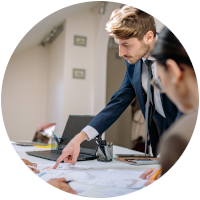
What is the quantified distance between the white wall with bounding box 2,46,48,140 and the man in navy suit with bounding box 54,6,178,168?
275 centimetres

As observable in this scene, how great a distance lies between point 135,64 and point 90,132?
0.38 m

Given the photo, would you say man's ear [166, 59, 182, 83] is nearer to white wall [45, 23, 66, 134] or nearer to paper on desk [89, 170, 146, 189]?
paper on desk [89, 170, 146, 189]

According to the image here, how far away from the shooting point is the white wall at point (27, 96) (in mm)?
3373

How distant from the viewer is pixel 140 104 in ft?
3.17

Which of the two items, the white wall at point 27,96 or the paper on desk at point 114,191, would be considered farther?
the white wall at point 27,96

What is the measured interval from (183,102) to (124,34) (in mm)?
368

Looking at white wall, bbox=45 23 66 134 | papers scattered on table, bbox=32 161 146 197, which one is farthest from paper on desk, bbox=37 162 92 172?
white wall, bbox=45 23 66 134

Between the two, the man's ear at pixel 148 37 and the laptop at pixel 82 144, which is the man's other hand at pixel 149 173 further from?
the man's ear at pixel 148 37

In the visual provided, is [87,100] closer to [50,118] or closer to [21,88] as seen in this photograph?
[50,118]

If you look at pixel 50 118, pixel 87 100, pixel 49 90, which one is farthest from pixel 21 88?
pixel 87 100

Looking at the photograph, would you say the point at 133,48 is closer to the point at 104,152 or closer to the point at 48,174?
the point at 104,152

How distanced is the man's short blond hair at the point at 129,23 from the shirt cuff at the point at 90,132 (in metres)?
0.41

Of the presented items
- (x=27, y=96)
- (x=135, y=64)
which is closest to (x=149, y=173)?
(x=135, y=64)

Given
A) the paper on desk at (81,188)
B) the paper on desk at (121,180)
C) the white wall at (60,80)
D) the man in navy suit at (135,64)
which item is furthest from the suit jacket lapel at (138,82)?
the white wall at (60,80)
